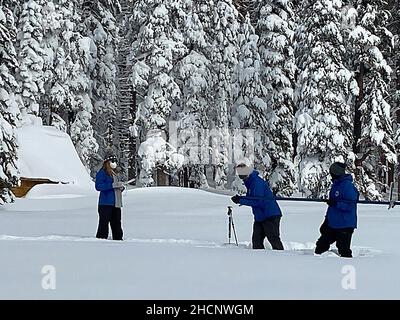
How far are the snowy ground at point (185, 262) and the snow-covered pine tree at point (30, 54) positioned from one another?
17357 millimetres

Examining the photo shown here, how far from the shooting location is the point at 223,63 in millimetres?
34719

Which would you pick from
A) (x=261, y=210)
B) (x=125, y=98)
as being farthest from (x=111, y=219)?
(x=125, y=98)

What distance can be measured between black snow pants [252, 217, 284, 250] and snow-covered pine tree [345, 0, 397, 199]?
17.4 meters

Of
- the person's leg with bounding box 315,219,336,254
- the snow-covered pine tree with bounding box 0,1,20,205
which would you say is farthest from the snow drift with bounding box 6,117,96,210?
the person's leg with bounding box 315,219,336,254

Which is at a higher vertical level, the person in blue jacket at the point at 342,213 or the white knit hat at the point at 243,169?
the white knit hat at the point at 243,169

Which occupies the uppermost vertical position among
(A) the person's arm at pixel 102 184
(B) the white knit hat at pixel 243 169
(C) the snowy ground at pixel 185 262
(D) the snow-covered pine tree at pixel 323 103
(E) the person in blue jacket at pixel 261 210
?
(D) the snow-covered pine tree at pixel 323 103

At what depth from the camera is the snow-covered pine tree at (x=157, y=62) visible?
32.5 meters

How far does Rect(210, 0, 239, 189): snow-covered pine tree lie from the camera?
34.4m

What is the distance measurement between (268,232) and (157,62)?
22.6 meters

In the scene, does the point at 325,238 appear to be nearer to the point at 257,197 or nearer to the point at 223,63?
the point at 257,197

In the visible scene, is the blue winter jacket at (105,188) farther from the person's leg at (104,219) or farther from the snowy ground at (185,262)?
the snowy ground at (185,262)

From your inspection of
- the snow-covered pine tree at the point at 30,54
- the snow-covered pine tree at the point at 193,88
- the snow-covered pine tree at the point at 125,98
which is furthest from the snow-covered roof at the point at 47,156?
the snow-covered pine tree at the point at 193,88

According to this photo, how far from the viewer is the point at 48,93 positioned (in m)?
36.1

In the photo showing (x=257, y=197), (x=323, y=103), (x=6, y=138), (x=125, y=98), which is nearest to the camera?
(x=257, y=197)
